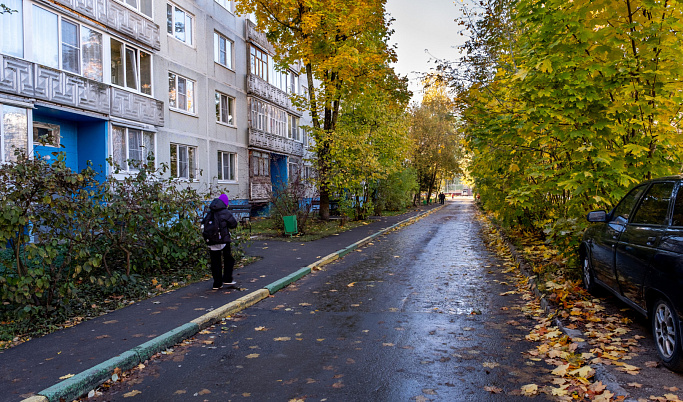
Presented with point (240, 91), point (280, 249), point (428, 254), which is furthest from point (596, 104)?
point (240, 91)

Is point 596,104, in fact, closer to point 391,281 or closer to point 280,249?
point 391,281

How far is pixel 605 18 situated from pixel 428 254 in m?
7.63

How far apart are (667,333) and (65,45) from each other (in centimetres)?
1678

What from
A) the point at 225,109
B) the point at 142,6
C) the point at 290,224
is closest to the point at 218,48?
the point at 225,109

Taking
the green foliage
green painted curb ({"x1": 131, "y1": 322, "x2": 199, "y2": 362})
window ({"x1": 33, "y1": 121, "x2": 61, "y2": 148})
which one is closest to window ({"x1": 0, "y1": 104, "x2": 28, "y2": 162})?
window ({"x1": 33, "y1": 121, "x2": 61, "y2": 148})

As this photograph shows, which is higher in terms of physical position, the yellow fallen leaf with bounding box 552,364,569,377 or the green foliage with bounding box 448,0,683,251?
the green foliage with bounding box 448,0,683,251

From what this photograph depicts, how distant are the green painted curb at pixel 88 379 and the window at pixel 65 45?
12.4 metres

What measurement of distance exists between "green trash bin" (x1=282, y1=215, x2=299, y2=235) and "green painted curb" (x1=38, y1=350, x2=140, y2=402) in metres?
11.5

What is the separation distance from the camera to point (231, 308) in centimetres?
696

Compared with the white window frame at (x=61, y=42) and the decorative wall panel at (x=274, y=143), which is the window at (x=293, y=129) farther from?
the white window frame at (x=61, y=42)

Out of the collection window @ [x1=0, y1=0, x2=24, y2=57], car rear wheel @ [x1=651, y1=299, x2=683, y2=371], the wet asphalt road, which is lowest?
the wet asphalt road

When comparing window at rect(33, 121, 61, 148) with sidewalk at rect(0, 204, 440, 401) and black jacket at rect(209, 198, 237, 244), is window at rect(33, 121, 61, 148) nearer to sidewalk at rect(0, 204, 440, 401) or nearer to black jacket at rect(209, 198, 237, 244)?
black jacket at rect(209, 198, 237, 244)

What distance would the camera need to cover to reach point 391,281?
9.13 meters

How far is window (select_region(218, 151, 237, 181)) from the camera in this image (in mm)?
24391
